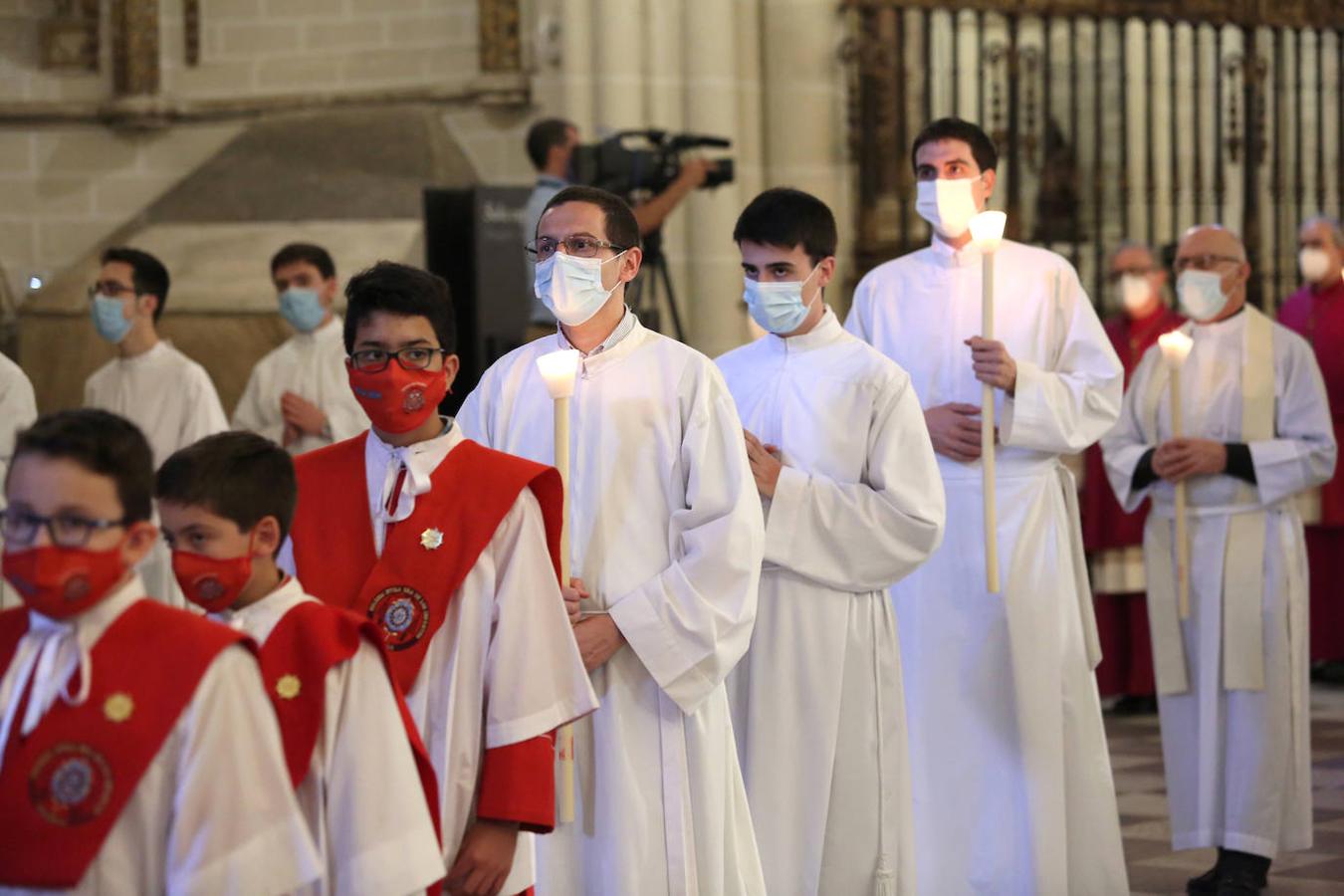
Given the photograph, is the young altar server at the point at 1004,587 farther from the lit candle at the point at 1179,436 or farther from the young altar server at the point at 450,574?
the young altar server at the point at 450,574

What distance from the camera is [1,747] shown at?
2.72m

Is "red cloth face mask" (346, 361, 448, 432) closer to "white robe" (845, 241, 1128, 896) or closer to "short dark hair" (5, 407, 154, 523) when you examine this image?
"short dark hair" (5, 407, 154, 523)

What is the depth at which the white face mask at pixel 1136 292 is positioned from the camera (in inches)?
376

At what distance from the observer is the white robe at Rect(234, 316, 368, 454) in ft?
26.7

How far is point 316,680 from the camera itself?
2.93 metres

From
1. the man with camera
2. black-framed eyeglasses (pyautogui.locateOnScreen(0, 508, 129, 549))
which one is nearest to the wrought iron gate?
the man with camera

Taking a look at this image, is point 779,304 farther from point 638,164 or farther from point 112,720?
point 638,164

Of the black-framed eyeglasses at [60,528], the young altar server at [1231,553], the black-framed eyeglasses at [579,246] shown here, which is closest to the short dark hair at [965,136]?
the young altar server at [1231,553]

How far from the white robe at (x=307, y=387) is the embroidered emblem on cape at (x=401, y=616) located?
4654mm

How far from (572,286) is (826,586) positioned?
1.20 meters

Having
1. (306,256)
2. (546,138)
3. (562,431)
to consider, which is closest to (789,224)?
(562,431)

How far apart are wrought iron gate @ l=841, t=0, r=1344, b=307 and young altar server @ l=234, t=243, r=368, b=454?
8.63 feet

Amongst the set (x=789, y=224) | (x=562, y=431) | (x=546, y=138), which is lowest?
(x=562, y=431)

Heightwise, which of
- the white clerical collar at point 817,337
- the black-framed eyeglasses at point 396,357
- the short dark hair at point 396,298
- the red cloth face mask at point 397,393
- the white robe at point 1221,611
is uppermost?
the short dark hair at point 396,298
